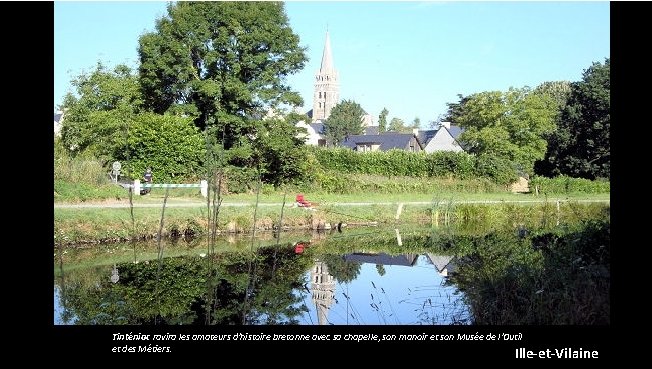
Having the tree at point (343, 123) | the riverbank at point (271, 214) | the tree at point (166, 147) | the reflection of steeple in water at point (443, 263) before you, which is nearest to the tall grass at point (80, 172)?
the riverbank at point (271, 214)

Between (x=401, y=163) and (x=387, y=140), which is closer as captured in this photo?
(x=401, y=163)

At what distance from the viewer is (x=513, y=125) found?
34.8 meters

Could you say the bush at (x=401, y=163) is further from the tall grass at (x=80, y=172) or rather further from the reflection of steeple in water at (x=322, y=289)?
the reflection of steeple in water at (x=322, y=289)

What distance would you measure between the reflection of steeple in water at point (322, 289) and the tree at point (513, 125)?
23263 millimetres

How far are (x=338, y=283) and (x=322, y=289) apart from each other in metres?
0.61

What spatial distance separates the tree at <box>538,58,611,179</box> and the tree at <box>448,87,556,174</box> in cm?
276

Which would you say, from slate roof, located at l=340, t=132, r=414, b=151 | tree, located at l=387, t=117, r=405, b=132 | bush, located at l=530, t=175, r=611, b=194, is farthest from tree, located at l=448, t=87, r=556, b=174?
tree, located at l=387, t=117, r=405, b=132

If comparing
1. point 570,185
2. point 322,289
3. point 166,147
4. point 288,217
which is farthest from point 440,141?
point 322,289

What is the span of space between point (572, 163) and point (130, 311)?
23.7 m

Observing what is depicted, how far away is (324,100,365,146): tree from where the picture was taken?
57.8m

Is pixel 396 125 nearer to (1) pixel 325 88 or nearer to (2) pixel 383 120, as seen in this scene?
(2) pixel 383 120

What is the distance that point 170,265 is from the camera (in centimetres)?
1203

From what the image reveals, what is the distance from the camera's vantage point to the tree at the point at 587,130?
2597 cm

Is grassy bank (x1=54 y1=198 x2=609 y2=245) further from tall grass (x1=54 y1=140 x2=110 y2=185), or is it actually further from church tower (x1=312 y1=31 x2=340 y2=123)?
church tower (x1=312 y1=31 x2=340 y2=123)
